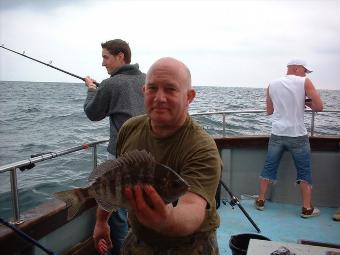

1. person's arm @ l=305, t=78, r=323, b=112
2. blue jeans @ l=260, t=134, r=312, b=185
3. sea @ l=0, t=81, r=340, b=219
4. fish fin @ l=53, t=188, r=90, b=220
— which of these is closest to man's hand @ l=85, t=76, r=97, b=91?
sea @ l=0, t=81, r=340, b=219

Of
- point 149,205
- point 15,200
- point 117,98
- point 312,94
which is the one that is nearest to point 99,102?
point 117,98

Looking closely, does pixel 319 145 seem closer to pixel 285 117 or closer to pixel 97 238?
pixel 285 117

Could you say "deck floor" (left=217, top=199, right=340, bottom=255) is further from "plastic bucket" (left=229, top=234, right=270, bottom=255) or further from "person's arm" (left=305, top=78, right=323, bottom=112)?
"person's arm" (left=305, top=78, right=323, bottom=112)

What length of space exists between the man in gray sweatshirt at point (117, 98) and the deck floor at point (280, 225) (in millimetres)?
1508

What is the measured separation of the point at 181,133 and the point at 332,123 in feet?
46.2

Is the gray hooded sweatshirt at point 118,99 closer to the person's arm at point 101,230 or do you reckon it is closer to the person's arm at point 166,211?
the person's arm at point 101,230

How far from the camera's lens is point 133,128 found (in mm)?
2479

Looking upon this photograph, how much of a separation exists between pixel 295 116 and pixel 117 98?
2.84 meters

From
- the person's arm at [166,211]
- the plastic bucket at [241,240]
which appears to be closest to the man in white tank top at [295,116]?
the plastic bucket at [241,240]

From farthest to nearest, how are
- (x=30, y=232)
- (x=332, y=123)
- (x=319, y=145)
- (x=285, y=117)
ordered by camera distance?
(x=332, y=123) < (x=319, y=145) < (x=285, y=117) < (x=30, y=232)

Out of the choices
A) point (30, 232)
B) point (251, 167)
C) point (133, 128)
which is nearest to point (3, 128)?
point (251, 167)

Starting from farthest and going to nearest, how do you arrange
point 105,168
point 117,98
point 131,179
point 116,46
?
point 116,46, point 117,98, point 105,168, point 131,179

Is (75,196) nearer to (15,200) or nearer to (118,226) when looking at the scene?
(15,200)

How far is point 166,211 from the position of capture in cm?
160
